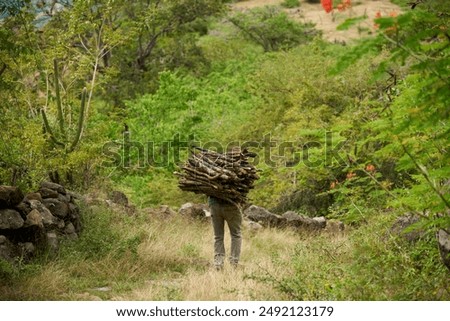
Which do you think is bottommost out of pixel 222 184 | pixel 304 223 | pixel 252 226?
pixel 304 223

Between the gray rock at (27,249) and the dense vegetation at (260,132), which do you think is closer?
the dense vegetation at (260,132)

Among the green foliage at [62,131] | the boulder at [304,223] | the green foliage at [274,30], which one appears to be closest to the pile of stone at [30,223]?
the green foliage at [62,131]

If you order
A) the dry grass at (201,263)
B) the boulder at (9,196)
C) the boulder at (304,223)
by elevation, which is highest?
the boulder at (9,196)

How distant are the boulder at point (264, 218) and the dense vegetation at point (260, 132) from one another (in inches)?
53.9

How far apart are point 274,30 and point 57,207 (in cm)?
2937

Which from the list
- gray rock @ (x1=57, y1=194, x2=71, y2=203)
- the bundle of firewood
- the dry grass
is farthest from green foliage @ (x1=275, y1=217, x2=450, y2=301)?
gray rock @ (x1=57, y1=194, x2=71, y2=203)

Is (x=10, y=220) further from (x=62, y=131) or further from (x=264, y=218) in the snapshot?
(x=264, y=218)

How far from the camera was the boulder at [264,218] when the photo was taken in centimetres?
1606

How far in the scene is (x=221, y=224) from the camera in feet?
33.7

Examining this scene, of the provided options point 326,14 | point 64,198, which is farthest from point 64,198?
point 326,14

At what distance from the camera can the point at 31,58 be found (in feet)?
49.9

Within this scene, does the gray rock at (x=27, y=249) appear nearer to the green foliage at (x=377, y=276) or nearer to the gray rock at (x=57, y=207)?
the gray rock at (x=57, y=207)
